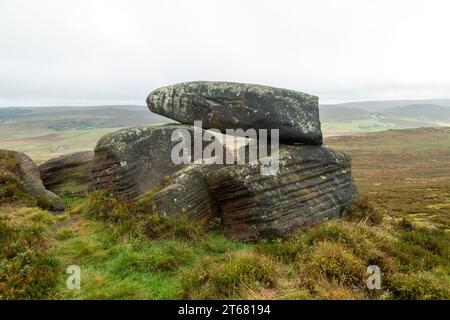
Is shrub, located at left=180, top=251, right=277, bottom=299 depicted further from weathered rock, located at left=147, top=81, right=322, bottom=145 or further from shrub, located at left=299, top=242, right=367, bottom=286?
weathered rock, located at left=147, top=81, right=322, bottom=145

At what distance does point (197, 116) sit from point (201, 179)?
3432mm

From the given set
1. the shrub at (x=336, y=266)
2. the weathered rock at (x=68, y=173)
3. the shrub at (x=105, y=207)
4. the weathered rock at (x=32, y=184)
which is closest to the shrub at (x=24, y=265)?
the shrub at (x=105, y=207)

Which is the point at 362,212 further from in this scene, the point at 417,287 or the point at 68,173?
the point at 68,173

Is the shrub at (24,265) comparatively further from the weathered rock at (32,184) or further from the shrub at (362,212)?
the shrub at (362,212)

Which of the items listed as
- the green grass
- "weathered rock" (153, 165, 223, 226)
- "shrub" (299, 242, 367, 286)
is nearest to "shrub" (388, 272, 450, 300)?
the green grass

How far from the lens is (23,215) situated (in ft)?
40.5

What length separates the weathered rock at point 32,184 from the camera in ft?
47.7

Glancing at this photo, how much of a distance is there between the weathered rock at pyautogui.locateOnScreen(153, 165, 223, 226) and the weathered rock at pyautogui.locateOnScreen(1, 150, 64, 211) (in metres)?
4.83

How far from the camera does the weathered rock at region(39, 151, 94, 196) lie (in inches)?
689

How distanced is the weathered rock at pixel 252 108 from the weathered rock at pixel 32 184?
706 centimetres

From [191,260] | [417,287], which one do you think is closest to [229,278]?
[191,260]

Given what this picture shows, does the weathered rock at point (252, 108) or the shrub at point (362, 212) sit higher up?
the weathered rock at point (252, 108)

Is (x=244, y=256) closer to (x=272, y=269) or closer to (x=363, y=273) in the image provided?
(x=272, y=269)
